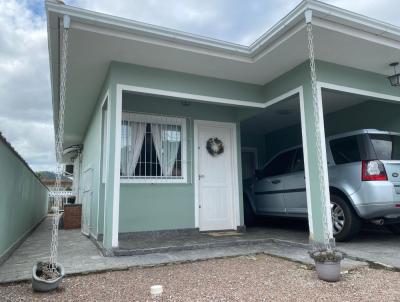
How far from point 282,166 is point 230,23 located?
3002mm

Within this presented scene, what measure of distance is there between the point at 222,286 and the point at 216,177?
3.34 metres

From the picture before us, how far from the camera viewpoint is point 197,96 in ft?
16.1

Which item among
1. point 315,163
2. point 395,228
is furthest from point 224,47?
point 395,228

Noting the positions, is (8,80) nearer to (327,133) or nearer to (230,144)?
(230,144)

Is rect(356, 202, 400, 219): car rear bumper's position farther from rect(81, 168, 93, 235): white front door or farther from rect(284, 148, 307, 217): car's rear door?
rect(81, 168, 93, 235): white front door

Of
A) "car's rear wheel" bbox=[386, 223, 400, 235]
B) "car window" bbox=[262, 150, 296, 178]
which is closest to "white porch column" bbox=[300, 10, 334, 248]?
"car window" bbox=[262, 150, 296, 178]

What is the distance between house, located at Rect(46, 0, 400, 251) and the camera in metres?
3.88

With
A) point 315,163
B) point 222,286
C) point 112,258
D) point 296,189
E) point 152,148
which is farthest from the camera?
point 152,148

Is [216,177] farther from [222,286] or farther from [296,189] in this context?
[222,286]

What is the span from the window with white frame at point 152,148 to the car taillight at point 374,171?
3023 millimetres

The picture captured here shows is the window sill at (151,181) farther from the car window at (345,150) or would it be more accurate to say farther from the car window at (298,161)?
the car window at (345,150)

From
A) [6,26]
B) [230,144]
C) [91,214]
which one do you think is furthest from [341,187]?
[6,26]

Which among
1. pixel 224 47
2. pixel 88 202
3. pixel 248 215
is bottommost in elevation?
pixel 248 215

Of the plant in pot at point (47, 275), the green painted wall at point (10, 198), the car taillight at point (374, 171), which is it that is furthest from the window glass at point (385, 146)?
the green painted wall at point (10, 198)
